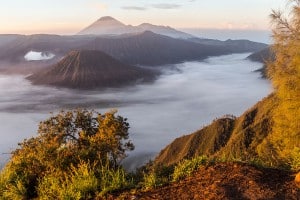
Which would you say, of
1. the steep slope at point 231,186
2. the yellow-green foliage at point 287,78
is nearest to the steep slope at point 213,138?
the yellow-green foliage at point 287,78

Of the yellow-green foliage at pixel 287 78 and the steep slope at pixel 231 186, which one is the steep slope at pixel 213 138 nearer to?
the yellow-green foliage at pixel 287 78

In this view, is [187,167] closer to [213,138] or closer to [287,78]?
[287,78]

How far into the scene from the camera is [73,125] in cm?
3791

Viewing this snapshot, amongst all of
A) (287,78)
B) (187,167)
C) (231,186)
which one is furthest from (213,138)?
(231,186)

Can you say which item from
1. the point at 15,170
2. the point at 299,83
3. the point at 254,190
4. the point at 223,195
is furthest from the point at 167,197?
the point at 299,83

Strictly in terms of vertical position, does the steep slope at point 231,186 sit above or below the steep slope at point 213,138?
above

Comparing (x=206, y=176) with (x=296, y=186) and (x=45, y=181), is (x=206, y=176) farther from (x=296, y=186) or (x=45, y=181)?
(x=45, y=181)

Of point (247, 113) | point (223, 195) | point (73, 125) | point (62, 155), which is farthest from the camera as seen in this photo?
point (247, 113)

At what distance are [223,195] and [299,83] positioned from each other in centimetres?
2531

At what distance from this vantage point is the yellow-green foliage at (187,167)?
12969 millimetres

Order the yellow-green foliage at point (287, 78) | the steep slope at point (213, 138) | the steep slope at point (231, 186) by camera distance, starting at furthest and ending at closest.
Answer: the steep slope at point (213, 138) → the yellow-green foliage at point (287, 78) → the steep slope at point (231, 186)

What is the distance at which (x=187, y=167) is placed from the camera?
13.4 m

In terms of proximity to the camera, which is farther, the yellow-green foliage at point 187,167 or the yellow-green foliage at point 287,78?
the yellow-green foliage at point 287,78

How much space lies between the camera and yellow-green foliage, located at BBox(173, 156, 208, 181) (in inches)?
511
